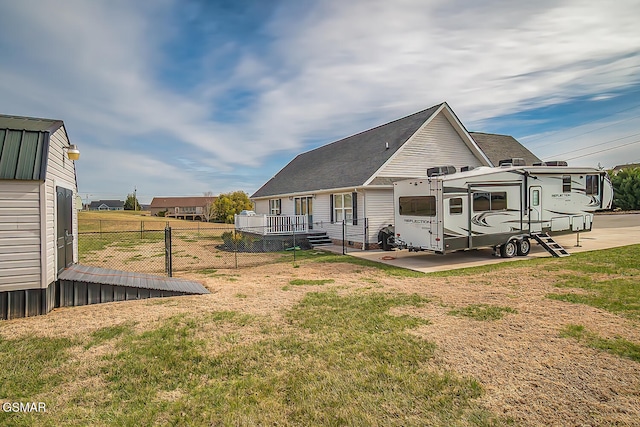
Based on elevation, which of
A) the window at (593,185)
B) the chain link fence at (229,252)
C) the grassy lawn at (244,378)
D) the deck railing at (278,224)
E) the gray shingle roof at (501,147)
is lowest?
the grassy lawn at (244,378)

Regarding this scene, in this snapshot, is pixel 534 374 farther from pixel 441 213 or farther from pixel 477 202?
pixel 477 202

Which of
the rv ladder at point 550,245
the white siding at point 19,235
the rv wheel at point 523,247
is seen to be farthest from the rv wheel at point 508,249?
the white siding at point 19,235

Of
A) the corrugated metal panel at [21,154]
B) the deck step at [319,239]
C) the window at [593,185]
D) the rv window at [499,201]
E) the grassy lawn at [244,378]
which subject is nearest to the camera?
the grassy lawn at [244,378]

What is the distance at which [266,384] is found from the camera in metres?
3.74

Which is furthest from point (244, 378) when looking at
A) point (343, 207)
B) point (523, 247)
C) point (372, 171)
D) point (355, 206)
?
point (343, 207)

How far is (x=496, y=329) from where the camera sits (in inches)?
209

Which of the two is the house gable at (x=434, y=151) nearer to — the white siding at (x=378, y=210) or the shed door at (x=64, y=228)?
the white siding at (x=378, y=210)

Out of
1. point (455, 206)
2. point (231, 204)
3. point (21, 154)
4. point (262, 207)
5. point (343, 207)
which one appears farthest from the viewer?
point (231, 204)

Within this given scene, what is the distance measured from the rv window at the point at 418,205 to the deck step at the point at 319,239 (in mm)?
5930

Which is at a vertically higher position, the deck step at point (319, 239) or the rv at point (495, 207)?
the rv at point (495, 207)

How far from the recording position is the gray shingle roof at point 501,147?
23742 mm

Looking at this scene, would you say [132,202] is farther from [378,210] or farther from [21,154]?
[21,154]

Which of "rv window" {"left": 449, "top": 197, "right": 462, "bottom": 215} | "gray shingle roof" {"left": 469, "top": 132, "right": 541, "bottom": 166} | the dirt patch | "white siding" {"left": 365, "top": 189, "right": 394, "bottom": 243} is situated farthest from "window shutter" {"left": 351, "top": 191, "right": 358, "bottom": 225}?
"gray shingle roof" {"left": 469, "top": 132, "right": 541, "bottom": 166}

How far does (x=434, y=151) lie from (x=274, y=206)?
12312 millimetres
